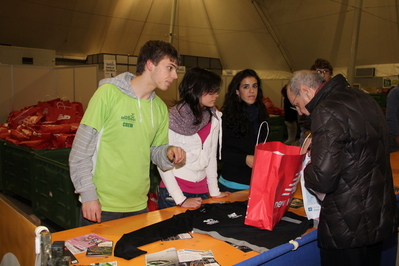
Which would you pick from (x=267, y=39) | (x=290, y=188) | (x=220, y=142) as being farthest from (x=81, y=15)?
(x=290, y=188)

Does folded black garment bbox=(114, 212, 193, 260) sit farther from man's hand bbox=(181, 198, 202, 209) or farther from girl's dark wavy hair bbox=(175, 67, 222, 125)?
girl's dark wavy hair bbox=(175, 67, 222, 125)

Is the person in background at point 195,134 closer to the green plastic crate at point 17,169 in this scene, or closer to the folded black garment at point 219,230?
the folded black garment at point 219,230

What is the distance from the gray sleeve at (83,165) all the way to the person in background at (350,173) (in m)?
0.95

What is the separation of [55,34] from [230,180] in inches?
501

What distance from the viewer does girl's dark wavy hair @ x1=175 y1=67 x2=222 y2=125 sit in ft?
6.70

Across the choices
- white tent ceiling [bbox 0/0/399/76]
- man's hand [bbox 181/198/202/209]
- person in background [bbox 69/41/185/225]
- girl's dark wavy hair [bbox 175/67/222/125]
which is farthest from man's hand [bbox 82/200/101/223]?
white tent ceiling [bbox 0/0/399/76]

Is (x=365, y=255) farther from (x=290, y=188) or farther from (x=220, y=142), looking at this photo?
(x=220, y=142)

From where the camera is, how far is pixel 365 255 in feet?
4.84

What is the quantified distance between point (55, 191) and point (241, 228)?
8.96 feet

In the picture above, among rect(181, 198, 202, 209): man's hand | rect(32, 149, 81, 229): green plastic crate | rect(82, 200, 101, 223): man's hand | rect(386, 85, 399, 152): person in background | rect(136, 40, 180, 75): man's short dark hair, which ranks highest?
rect(136, 40, 180, 75): man's short dark hair

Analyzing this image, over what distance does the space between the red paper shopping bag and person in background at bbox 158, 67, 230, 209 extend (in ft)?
1.62

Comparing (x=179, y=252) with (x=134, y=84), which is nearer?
(x=179, y=252)

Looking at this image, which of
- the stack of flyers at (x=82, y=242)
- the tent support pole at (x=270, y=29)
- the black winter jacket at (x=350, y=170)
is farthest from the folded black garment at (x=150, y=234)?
the tent support pole at (x=270, y=29)

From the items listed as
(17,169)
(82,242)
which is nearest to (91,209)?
(82,242)
